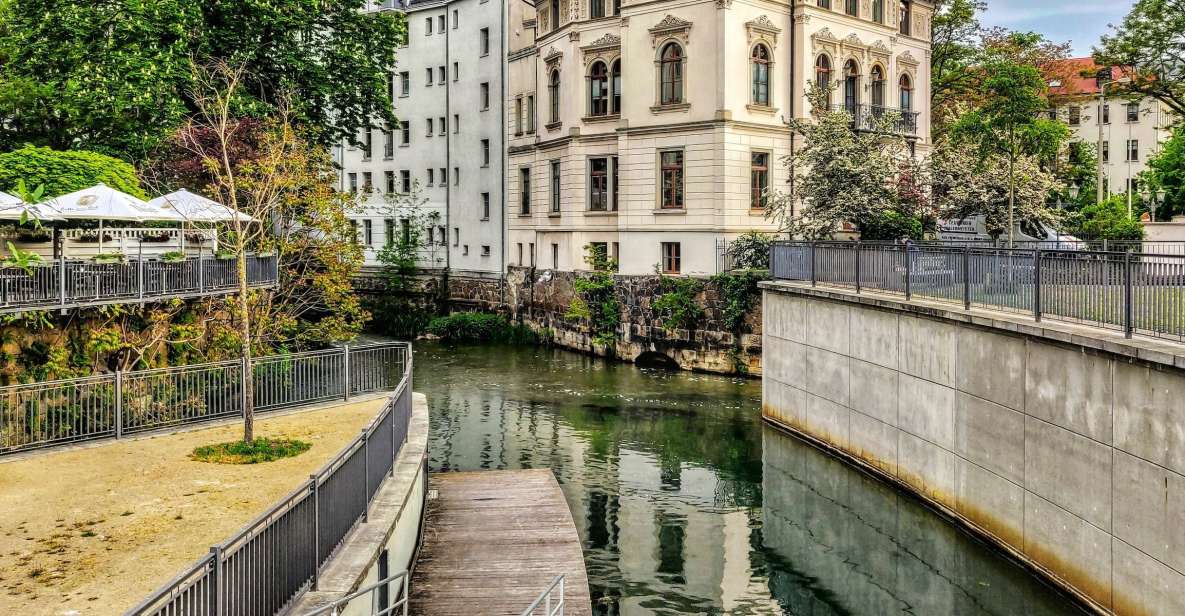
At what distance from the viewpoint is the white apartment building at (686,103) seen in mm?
41875

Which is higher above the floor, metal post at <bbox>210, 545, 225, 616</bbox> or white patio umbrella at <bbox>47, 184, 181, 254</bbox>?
white patio umbrella at <bbox>47, 184, 181, 254</bbox>

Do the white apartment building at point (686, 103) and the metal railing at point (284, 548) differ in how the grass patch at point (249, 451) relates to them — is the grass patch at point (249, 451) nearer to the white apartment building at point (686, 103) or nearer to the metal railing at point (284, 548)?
the metal railing at point (284, 548)

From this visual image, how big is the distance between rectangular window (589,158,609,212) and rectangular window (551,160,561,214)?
2.81 m

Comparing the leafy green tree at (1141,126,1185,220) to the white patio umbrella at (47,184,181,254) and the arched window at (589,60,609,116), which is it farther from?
the white patio umbrella at (47,184,181,254)

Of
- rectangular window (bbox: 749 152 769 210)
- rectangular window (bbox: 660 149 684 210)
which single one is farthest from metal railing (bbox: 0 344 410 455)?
rectangular window (bbox: 749 152 769 210)

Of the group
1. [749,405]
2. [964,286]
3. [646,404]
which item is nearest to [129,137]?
[646,404]

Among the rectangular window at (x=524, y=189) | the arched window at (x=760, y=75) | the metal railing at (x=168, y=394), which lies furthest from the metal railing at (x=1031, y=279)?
the rectangular window at (x=524, y=189)

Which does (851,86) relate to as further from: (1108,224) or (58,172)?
(58,172)

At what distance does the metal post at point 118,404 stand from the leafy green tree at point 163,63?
1494cm

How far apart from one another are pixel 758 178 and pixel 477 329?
1505 centimetres

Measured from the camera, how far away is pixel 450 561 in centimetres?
1597

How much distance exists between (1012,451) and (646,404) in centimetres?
1689

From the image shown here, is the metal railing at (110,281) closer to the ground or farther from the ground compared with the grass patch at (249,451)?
farther from the ground

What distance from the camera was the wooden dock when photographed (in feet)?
47.3
